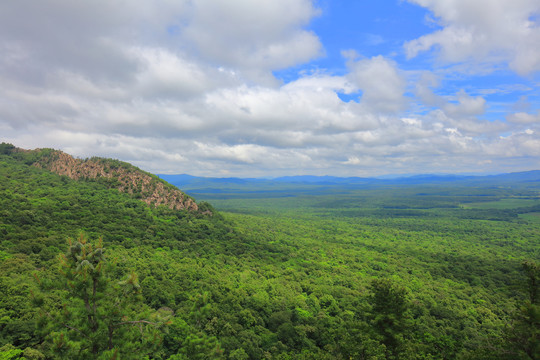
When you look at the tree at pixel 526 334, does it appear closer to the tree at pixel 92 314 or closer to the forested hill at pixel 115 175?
the tree at pixel 92 314

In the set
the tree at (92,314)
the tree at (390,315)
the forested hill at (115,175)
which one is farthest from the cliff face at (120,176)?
the tree at (92,314)

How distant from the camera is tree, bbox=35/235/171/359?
1266 centimetres

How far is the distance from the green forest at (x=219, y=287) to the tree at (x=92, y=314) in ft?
0.23

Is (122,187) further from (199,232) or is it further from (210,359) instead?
(210,359)

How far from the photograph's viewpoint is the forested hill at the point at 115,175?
92394mm

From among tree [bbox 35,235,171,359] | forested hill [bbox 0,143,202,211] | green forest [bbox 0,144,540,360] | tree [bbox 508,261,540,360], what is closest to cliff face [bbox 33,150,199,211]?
forested hill [bbox 0,143,202,211]

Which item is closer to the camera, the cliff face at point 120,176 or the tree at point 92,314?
the tree at point 92,314

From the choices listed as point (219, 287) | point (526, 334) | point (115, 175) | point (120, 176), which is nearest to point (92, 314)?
point (526, 334)

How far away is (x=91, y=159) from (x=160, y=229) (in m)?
52.6

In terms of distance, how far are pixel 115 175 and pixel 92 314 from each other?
3754 inches

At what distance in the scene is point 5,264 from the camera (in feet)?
110

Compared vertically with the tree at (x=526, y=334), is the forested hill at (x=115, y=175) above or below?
above

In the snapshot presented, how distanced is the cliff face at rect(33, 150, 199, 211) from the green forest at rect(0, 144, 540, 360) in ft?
8.50

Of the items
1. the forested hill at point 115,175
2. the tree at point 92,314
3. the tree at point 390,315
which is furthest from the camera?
the forested hill at point 115,175
